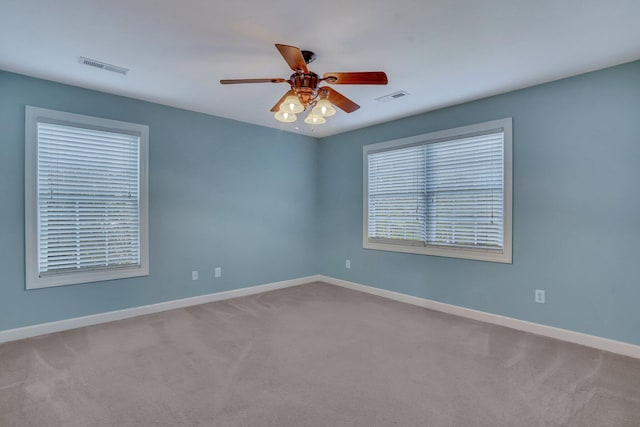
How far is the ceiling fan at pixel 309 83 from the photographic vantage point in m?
2.15

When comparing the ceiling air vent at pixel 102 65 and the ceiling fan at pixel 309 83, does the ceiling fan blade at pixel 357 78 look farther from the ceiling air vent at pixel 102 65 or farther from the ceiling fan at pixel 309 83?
the ceiling air vent at pixel 102 65

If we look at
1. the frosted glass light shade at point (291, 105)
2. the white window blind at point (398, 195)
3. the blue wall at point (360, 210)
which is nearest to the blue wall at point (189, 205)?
the blue wall at point (360, 210)

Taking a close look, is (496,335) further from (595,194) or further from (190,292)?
(190,292)

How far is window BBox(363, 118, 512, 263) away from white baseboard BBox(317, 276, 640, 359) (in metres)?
0.62

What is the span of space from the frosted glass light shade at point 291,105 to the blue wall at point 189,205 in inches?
84.1

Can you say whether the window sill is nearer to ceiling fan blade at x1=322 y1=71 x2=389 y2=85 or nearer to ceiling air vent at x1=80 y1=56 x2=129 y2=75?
ceiling fan blade at x1=322 y1=71 x2=389 y2=85

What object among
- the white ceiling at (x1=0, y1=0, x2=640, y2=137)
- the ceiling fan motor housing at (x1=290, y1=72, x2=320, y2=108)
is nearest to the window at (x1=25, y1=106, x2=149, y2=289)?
the white ceiling at (x1=0, y1=0, x2=640, y2=137)

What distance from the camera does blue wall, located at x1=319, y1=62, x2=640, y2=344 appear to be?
2727 mm

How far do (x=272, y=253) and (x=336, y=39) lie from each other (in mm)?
3336

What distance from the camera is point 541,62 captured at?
8.89ft

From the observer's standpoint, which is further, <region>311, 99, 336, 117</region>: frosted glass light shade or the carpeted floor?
<region>311, 99, 336, 117</region>: frosted glass light shade

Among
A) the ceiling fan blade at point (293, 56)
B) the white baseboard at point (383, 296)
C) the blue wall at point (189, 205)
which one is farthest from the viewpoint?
the blue wall at point (189, 205)

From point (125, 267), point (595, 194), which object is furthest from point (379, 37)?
point (125, 267)

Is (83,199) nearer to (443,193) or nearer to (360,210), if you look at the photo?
(360,210)
